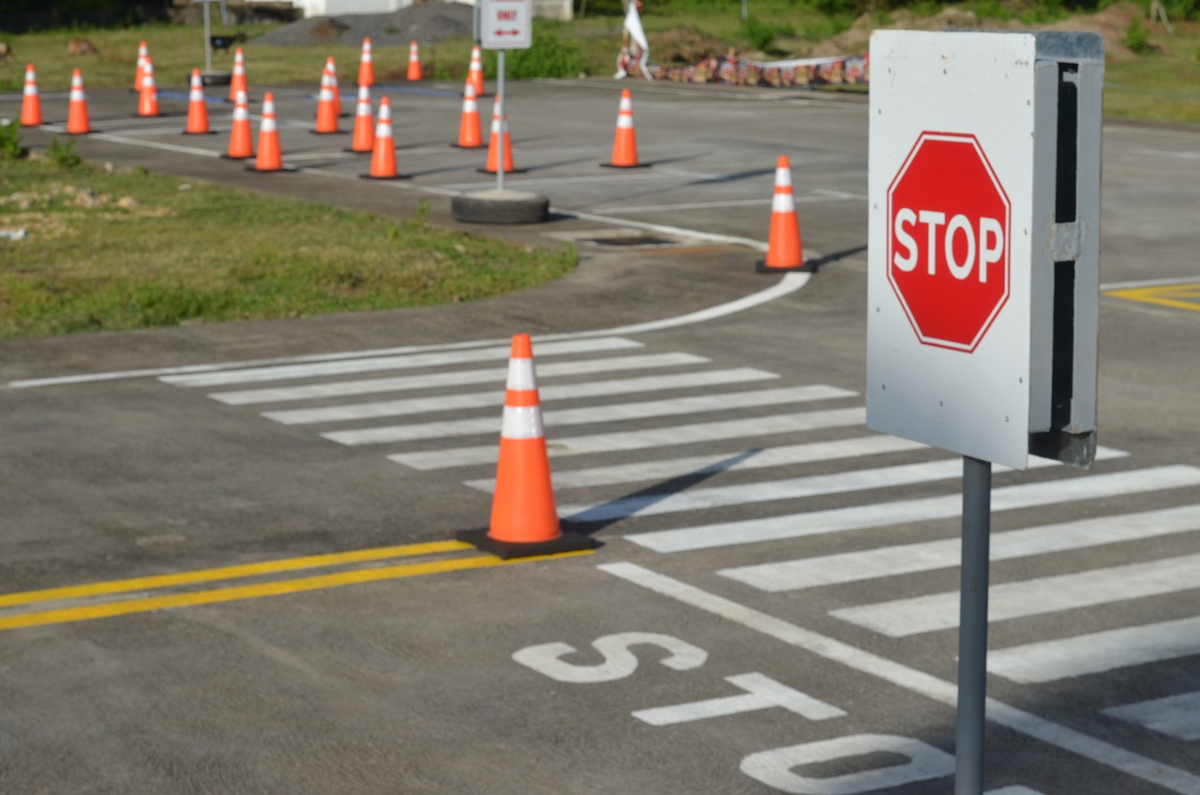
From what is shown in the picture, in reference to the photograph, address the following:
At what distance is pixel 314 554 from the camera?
8383 millimetres

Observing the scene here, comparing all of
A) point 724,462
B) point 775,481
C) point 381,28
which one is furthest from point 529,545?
point 381,28

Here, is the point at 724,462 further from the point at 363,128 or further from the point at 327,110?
the point at 327,110

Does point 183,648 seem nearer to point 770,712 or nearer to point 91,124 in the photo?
point 770,712

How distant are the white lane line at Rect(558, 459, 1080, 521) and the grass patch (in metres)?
6.02

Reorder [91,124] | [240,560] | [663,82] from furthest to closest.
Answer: [663,82]
[91,124]
[240,560]

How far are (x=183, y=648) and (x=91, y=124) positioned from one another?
2570 cm

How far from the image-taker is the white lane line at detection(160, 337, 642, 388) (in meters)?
12.3

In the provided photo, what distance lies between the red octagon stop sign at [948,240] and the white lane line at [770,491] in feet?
16.8

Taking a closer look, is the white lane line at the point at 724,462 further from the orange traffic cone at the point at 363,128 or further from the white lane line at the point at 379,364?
the orange traffic cone at the point at 363,128

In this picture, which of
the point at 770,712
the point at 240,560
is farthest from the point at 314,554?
the point at 770,712

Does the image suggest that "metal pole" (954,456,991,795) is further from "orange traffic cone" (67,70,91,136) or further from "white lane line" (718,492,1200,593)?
"orange traffic cone" (67,70,91,136)

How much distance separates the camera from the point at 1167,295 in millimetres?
15531

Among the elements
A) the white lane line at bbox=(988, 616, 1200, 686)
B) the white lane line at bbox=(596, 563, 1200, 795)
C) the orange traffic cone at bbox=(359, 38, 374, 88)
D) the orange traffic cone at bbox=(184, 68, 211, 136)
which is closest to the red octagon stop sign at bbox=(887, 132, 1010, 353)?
the white lane line at bbox=(596, 563, 1200, 795)

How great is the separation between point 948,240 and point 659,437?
22.8 ft
